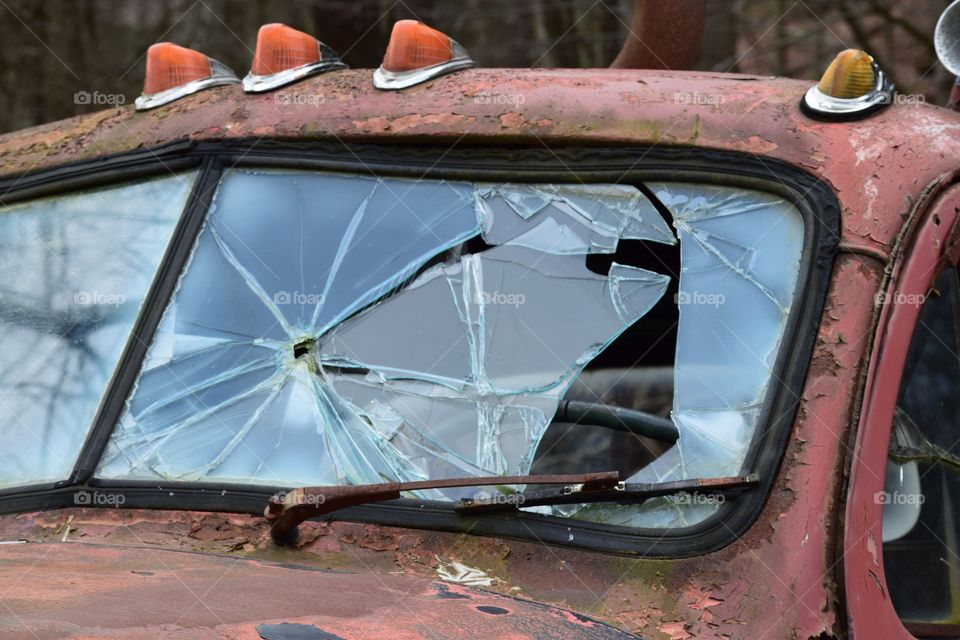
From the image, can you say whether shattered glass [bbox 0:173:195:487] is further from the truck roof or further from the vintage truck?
the truck roof

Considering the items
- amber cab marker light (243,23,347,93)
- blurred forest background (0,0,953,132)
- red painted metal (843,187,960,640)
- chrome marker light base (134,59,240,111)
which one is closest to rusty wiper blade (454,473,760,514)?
red painted metal (843,187,960,640)

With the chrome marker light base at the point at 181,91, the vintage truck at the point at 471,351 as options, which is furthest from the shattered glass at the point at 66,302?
the chrome marker light base at the point at 181,91

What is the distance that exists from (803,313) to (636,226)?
0.37 metres

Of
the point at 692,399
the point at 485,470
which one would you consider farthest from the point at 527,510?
the point at 692,399

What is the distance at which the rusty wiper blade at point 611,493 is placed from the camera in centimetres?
195

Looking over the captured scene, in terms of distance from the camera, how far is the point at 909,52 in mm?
10062

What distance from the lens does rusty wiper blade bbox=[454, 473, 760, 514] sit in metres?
1.95

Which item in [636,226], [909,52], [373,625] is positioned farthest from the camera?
[909,52]

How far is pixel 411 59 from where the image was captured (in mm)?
2619

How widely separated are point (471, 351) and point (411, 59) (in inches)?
27.0

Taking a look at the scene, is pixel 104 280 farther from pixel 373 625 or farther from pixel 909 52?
pixel 909 52

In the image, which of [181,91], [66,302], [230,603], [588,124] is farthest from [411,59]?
[230,603]

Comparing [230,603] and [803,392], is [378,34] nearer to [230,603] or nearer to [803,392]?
[803,392]

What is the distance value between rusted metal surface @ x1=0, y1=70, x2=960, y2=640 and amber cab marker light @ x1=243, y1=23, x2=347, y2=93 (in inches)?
1.9
